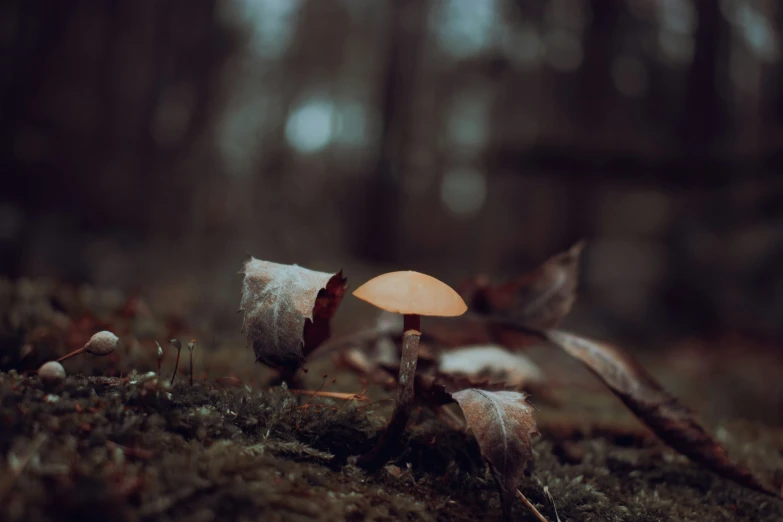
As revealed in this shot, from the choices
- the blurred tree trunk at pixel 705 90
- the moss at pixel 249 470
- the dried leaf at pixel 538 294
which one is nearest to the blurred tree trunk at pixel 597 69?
the blurred tree trunk at pixel 705 90

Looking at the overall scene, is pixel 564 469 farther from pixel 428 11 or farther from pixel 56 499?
pixel 428 11

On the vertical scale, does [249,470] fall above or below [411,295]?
below

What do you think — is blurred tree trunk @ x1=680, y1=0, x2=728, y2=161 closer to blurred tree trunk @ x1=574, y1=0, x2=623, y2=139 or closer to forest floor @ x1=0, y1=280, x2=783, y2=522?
blurred tree trunk @ x1=574, y1=0, x2=623, y2=139

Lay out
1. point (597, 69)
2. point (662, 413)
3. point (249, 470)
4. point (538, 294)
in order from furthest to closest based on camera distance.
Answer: point (597, 69)
point (538, 294)
point (662, 413)
point (249, 470)

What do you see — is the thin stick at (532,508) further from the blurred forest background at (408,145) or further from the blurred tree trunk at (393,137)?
the blurred tree trunk at (393,137)

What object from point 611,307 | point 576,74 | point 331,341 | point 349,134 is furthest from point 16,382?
point 576,74

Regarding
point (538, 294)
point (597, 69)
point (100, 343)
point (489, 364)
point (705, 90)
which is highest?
point (597, 69)

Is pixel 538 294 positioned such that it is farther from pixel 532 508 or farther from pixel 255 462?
pixel 255 462

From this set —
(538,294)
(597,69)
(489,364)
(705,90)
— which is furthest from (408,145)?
(538,294)
